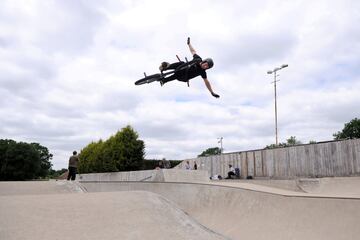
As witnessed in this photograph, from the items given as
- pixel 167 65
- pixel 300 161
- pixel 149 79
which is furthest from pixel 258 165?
pixel 167 65

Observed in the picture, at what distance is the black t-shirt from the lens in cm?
1072

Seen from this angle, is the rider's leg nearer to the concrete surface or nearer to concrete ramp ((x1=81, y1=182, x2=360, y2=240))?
concrete ramp ((x1=81, y1=182, x2=360, y2=240))

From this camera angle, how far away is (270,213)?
9602 mm

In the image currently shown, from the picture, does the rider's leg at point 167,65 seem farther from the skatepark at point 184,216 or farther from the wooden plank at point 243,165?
the wooden plank at point 243,165

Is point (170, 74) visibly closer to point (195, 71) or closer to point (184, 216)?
point (195, 71)

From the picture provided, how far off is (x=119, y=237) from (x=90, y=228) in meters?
0.76

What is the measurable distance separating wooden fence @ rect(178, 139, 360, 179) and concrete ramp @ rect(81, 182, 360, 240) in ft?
27.2

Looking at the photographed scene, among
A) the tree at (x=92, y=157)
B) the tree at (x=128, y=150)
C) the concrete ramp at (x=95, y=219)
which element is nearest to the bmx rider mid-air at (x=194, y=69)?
the concrete ramp at (x=95, y=219)

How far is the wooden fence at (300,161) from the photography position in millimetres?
17750

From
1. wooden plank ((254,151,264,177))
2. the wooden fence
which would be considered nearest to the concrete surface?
the wooden fence

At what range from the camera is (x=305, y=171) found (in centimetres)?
1955

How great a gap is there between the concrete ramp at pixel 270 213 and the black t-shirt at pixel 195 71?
11.9ft

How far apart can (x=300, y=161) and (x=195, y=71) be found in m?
11.3

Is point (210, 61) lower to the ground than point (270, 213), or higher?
higher
